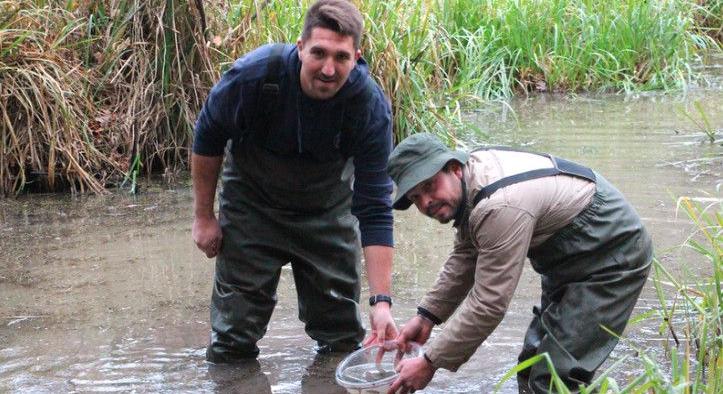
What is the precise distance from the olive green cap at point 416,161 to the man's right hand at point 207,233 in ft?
3.64

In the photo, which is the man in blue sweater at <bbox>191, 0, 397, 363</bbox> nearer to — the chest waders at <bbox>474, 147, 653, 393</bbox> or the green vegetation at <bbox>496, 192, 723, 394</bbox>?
the chest waders at <bbox>474, 147, 653, 393</bbox>

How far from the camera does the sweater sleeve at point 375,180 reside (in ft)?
13.3

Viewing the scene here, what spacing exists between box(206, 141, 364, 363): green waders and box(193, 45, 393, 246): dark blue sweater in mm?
140

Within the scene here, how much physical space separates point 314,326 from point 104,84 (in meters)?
3.93

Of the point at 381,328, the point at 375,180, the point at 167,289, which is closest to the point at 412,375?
the point at 381,328

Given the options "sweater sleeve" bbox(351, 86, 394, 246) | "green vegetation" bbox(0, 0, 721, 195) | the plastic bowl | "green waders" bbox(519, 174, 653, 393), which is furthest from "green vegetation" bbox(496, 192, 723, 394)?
"green vegetation" bbox(0, 0, 721, 195)

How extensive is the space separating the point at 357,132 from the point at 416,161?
27.6 inches

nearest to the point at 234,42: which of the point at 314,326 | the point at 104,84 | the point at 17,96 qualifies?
the point at 104,84

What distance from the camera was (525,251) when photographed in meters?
3.36

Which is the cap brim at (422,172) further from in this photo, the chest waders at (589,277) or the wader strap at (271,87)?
the wader strap at (271,87)

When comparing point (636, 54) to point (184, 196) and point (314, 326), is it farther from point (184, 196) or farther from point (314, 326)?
point (314, 326)

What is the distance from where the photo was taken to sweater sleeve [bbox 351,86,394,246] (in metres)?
4.04

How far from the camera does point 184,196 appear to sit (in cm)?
727

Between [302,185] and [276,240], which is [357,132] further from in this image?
[276,240]
